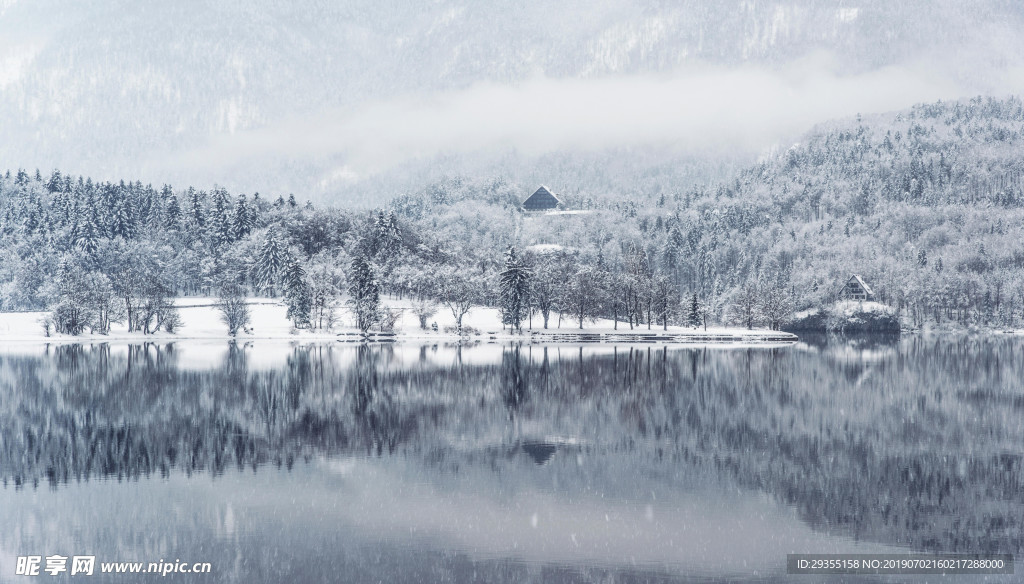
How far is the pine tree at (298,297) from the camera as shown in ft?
468

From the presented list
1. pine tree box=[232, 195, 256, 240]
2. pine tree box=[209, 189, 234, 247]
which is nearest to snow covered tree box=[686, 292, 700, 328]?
pine tree box=[232, 195, 256, 240]

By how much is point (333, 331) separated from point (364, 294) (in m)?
8.55

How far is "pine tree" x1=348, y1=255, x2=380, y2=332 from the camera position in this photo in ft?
461

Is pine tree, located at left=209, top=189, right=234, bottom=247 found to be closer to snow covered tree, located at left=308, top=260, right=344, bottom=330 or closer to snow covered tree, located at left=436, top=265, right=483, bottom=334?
snow covered tree, located at left=308, top=260, right=344, bottom=330

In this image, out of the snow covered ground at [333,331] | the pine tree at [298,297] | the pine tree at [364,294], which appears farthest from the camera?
the pine tree at [298,297]

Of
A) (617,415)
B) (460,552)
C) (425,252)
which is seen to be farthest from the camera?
(425,252)

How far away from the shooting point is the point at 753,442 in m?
45.1

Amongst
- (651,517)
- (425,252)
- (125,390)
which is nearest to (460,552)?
(651,517)

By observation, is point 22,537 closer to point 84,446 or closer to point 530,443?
point 84,446

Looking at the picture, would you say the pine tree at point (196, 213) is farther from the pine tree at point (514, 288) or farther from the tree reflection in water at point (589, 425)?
the tree reflection in water at point (589, 425)

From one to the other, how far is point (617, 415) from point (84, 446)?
29.5 meters

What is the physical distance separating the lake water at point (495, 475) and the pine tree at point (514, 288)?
68438 millimetres

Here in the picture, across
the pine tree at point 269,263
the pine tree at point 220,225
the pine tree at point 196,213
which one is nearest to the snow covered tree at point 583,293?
the pine tree at point 269,263

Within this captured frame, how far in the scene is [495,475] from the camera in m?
37.2
